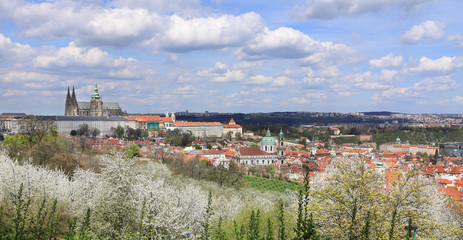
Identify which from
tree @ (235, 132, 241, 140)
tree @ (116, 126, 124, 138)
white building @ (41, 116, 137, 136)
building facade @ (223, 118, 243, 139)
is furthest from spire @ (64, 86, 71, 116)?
tree @ (235, 132, 241, 140)

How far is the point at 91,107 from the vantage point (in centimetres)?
14212

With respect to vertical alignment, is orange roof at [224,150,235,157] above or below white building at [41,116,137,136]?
below

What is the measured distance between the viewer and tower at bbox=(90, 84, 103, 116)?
14150 cm

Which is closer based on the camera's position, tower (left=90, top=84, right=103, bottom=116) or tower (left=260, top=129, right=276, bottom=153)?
tower (left=260, top=129, right=276, bottom=153)

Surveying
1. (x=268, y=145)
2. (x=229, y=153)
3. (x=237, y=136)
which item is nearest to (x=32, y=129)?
(x=229, y=153)

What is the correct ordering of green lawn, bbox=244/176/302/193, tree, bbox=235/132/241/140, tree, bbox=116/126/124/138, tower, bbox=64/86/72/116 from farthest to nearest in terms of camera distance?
tower, bbox=64/86/72/116 → tree, bbox=235/132/241/140 → tree, bbox=116/126/124/138 → green lawn, bbox=244/176/302/193

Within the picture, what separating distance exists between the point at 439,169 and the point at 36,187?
54.5 m

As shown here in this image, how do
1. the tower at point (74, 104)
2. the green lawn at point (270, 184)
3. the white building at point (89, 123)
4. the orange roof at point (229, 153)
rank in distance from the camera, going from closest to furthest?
the green lawn at point (270, 184) < the orange roof at point (229, 153) < the white building at point (89, 123) < the tower at point (74, 104)

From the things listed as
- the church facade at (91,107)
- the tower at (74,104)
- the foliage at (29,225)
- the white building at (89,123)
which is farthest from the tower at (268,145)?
the foliage at (29,225)

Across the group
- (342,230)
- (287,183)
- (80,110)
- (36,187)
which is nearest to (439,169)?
(287,183)

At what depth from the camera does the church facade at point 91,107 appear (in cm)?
13775

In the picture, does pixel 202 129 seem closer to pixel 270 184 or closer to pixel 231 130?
pixel 231 130

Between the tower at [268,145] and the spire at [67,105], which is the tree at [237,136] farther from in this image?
the spire at [67,105]

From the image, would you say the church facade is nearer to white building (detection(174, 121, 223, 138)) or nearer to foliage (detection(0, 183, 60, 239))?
white building (detection(174, 121, 223, 138))
